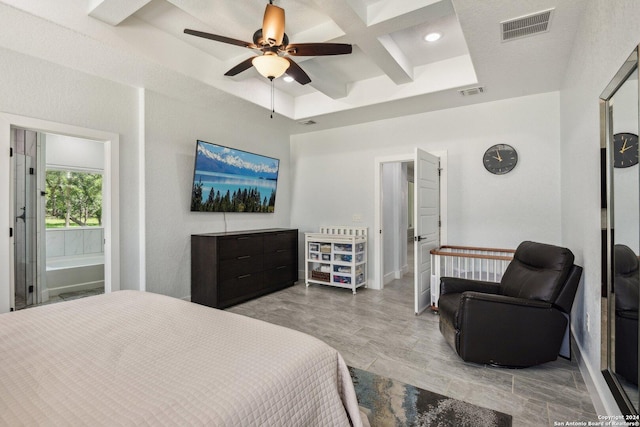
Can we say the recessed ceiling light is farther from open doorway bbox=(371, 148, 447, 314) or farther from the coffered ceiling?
open doorway bbox=(371, 148, 447, 314)

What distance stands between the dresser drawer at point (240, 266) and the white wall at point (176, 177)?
583mm

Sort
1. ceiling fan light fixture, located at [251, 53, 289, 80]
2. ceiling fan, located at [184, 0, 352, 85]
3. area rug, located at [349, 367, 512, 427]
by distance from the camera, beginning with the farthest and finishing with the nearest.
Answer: ceiling fan light fixture, located at [251, 53, 289, 80] < ceiling fan, located at [184, 0, 352, 85] < area rug, located at [349, 367, 512, 427]

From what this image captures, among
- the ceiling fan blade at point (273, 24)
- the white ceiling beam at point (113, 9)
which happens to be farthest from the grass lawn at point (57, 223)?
the ceiling fan blade at point (273, 24)

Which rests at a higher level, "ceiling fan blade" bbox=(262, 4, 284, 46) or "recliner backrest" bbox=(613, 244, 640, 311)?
"ceiling fan blade" bbox=(262, 4, 284, 46)

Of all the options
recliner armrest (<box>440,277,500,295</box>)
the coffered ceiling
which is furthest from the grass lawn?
recliner armrest (<box>440,277,500,295</box>)

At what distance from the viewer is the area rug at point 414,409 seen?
183 cm

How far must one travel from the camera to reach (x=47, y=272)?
4281mm

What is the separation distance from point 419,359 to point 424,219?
1.73 metres

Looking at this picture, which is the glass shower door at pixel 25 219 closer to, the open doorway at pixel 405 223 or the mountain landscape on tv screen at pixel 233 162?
the mountain landscape on tv screen at pixel 233 162

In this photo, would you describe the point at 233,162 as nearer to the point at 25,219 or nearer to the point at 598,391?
the point at 25,219

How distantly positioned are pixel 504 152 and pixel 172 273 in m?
4.49

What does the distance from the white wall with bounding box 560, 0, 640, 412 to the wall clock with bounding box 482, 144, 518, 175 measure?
2.72 feet

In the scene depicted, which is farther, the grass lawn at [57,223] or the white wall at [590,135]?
the grass lawn at [57,223]

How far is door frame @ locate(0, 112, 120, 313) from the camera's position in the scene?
2713 millimetres
